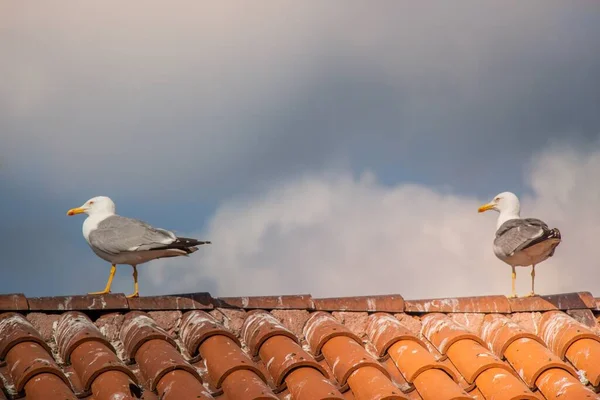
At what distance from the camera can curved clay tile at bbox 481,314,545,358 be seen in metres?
6.79

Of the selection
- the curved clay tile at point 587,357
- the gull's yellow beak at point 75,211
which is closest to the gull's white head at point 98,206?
the gull's yellow beak at point 75,211

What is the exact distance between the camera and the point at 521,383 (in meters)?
5.98

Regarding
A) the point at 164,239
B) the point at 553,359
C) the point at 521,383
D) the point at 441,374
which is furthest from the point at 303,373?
the point at 164,239

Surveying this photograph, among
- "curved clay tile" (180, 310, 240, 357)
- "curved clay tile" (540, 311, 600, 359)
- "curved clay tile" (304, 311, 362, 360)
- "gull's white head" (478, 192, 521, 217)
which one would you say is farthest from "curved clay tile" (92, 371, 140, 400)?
"gull's white head" (478, 192, 521, 217)

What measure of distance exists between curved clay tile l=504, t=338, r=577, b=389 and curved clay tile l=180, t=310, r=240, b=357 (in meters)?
1.98

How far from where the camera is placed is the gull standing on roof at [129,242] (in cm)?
810

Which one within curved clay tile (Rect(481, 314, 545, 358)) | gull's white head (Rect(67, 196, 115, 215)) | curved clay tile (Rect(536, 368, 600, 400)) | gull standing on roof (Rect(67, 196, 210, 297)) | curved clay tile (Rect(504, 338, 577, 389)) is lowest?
curved clay tile (Rect(536, 368, 600, 400))

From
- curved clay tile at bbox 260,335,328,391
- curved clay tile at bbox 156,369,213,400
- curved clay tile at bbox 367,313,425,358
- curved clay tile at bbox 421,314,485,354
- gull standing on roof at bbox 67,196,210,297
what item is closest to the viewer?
curved clay tile at bbox 156,369,213,400

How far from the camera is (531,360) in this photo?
642 centimetres

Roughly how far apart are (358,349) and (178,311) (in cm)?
142

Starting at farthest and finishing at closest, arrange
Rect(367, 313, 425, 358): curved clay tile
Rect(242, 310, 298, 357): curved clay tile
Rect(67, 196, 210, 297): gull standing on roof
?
Rect(67, 196, 210, 297): gull standing on roof
Rect(367, 313, 425, 358): curved clay tile
Rect(242, 310, 298, 357): curved clay tile

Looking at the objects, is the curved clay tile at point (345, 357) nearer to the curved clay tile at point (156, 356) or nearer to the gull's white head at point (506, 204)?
the curved clay tile at point (156, 356)

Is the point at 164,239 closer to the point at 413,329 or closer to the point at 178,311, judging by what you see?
the point at 178,311

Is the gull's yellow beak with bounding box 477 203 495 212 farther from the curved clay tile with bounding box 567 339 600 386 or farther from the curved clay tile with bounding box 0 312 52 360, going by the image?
the curved clay tile with bounding box 0 312 52 360
